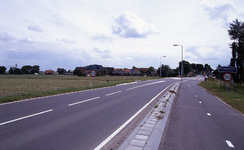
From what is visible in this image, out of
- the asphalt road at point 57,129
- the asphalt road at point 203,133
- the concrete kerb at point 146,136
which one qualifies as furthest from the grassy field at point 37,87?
the asphalt road at point 203,133

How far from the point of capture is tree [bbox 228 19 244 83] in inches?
998

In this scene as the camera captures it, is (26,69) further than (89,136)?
Yes

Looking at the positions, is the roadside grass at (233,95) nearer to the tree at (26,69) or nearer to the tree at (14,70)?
the tree at (14,70)

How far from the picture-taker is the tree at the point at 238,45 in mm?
25359

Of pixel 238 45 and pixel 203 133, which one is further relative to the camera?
pixel 238 45

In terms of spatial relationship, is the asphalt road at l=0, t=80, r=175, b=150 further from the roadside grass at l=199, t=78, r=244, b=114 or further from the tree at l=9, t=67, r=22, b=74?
the tree at l=9, t=67, r=22, b=74

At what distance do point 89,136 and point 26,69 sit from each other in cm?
14857

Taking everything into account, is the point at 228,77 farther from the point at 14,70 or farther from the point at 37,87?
the point at 14,70

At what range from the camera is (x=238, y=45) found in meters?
25.8

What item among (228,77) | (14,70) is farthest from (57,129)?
(14,70)

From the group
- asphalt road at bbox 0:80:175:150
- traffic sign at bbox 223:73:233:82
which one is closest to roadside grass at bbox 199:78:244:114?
traffic sign at bbox 223:73:233:82

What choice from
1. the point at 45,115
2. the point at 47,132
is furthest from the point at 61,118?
the point at 47,132

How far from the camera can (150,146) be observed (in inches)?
190

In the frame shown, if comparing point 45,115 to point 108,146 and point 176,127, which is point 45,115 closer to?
point 108,146
